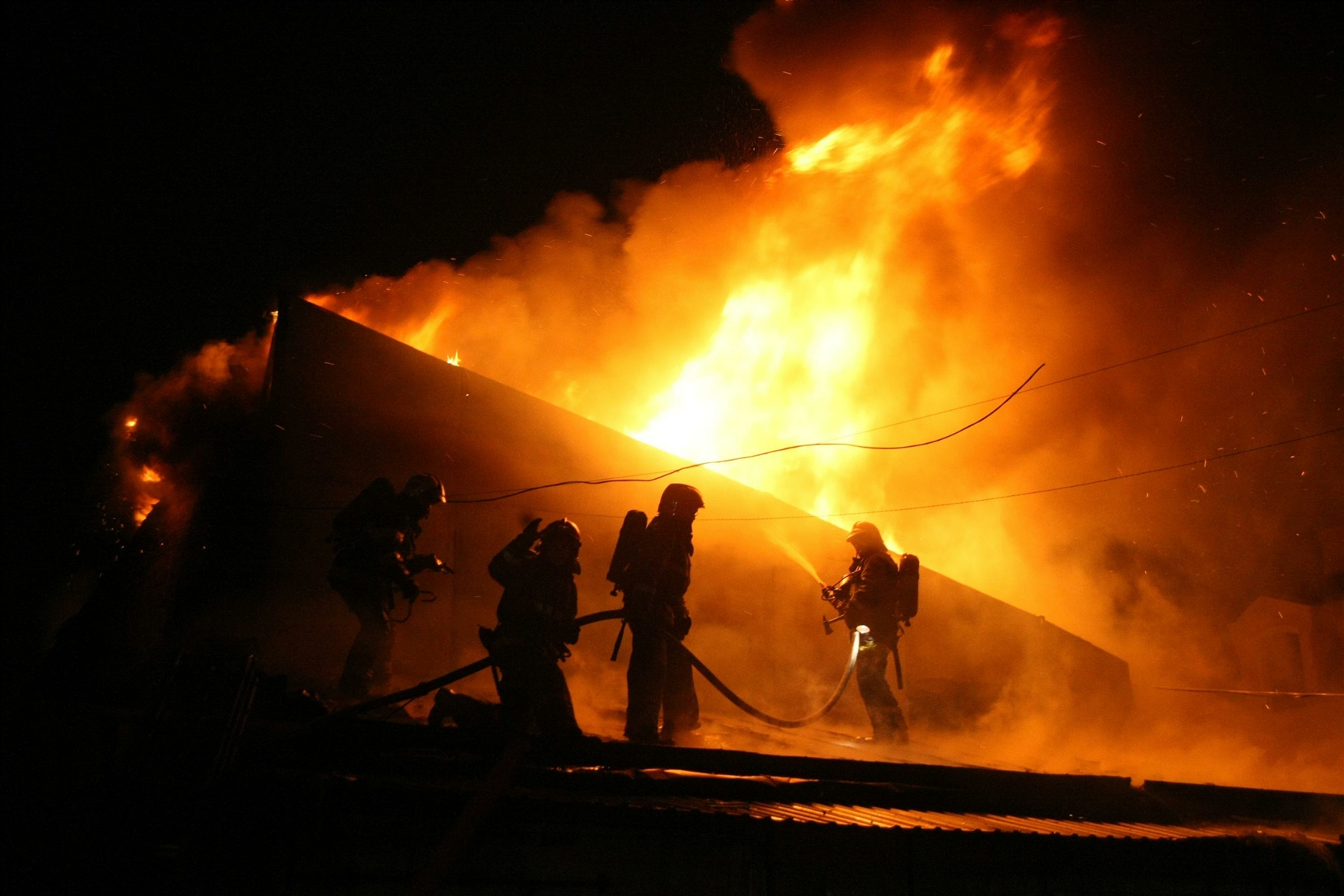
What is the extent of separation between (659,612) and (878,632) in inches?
117

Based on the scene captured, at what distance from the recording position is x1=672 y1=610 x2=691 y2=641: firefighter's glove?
7.06 metres

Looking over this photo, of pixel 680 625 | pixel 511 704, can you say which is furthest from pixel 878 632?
pixel 511 704

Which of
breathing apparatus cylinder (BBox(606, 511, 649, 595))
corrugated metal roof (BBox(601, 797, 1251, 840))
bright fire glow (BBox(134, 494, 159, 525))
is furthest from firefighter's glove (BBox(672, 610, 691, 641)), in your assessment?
bright fire glow (BBox(134, 494, 159, 525))

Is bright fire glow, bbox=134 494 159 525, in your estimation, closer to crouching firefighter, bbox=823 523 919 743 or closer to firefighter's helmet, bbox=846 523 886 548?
firefighter's helmet, bbox=846 523 886 548

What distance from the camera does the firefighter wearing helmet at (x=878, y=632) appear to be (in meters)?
8.51

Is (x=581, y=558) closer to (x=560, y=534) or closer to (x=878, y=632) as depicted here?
(x=878, y=632)

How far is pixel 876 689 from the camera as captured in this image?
8.59 m

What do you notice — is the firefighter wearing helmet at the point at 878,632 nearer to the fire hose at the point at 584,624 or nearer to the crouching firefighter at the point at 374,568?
the fire hose at the point at 584,624

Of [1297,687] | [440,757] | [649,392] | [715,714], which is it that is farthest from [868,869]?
[1297,687]

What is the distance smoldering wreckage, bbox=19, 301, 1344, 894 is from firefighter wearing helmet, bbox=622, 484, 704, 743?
0.08ft

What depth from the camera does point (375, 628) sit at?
7484 millimetres

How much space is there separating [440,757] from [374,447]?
20.8ft

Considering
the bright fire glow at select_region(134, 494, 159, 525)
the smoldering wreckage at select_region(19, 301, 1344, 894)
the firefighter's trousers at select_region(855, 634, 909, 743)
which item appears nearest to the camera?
the smoldering wreckage at select_region(19, 301, 1344, 894)

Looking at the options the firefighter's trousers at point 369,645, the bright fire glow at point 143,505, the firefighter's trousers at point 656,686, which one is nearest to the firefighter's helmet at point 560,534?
the firefighter's trousers at point 656,686
